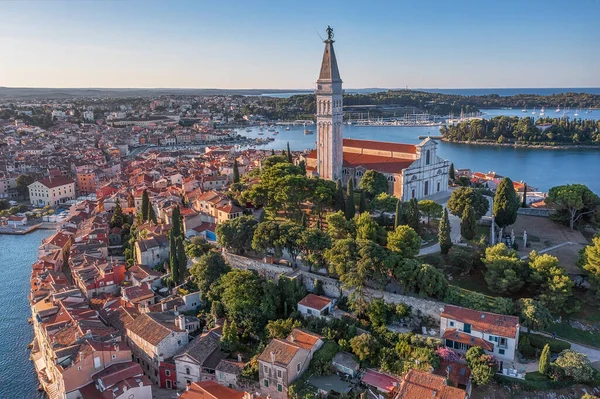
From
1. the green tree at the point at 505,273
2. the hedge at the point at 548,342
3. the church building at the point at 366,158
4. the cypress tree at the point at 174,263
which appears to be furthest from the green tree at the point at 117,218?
the hedge at the point at 548,342

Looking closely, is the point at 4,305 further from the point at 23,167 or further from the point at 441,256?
the point at 23,167

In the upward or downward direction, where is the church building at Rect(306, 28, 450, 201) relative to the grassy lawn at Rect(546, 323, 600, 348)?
upward

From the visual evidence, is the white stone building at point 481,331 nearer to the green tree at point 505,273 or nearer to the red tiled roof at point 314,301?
the green tree at point 505,273

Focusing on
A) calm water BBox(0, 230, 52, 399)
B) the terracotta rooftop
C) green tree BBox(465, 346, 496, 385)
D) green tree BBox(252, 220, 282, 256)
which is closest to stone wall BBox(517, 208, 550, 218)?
green tree BBox(465, 346, 496, 385)

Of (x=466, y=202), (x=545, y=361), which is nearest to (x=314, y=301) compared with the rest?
(x=545, y=361)

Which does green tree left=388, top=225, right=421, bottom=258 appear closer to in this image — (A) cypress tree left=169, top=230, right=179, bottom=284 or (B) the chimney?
(B) the chimney

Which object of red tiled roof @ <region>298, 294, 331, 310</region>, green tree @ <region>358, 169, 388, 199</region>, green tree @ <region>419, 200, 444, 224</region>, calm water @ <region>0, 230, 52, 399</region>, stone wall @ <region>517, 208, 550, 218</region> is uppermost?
green tree @ <region>358, 169, 388, 199</region>
